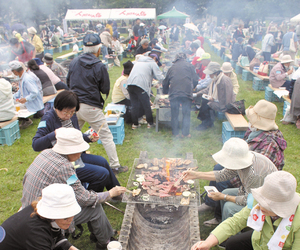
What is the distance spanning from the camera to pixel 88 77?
4363 millimetres

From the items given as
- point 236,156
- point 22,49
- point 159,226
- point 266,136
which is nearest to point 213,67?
point 266,136

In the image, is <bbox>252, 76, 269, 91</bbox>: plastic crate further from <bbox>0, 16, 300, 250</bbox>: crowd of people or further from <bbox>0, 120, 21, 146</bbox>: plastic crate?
<bbox>0, 120, 21, 146</bbox>: plastic crate

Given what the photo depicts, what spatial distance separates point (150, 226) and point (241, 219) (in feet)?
4.48

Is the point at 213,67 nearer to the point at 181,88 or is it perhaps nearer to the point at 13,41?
the point at 181,88

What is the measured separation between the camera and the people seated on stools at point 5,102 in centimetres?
580

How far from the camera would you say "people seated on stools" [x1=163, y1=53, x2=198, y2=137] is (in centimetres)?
602

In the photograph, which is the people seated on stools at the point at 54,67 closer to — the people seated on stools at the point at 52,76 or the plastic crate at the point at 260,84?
the people seated on stools at the point at 52,76

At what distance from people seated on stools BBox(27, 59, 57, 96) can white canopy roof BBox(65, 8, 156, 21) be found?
1270 cm

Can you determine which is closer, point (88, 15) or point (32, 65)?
point (32, 65)

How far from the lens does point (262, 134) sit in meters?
3.47

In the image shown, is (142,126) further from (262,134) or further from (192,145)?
(262,134)

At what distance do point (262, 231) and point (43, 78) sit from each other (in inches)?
268

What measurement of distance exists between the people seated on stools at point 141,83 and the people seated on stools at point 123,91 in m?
0.32

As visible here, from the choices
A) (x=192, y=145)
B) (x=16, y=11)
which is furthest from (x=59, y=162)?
(x=16, y=11)
